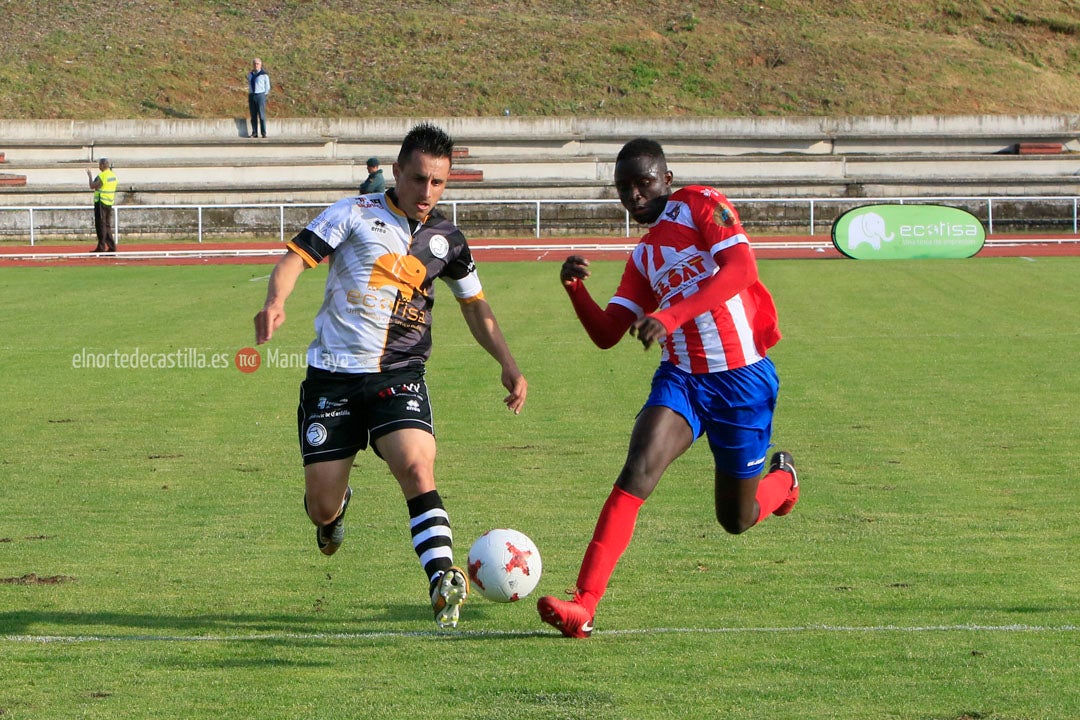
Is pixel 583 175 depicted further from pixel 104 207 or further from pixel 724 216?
pixel 724 216

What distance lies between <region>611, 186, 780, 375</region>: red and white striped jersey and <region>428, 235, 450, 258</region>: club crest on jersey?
0.85 meters

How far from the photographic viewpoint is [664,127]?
131ft

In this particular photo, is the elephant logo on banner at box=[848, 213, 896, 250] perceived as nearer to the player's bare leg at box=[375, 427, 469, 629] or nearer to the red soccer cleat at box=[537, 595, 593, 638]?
the player's bare leg at box=[375, 427, 469, 629]

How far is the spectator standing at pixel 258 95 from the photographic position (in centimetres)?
3678

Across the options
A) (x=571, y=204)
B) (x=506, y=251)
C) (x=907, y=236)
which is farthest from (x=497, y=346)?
(x=571, y=204)

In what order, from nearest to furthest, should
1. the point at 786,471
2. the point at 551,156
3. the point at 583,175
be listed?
the point at 786,471
the point at 583,175
the point at 551,156

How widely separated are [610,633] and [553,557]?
4.09 feet

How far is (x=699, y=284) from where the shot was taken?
5398mm

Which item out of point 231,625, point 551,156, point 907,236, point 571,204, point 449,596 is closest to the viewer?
A: point 449,596

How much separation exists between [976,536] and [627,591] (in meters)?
1.99

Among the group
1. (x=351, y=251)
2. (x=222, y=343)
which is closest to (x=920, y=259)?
(x=222, y=343)

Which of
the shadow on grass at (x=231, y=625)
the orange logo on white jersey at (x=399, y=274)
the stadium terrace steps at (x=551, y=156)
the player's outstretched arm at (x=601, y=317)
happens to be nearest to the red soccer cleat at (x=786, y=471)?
the player's outstretched arm at (x=601, y=317)

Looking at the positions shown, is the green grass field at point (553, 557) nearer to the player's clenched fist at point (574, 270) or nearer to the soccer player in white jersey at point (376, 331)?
the soccer player in white jersey at point (376, 331)

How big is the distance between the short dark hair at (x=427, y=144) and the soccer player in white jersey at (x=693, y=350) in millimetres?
693
